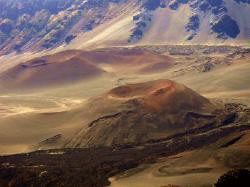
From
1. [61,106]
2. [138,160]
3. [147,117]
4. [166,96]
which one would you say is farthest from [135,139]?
[61,106]

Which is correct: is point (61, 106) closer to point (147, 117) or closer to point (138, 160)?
point (147, 117)

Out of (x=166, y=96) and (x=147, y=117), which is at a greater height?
(x=166, y=96)

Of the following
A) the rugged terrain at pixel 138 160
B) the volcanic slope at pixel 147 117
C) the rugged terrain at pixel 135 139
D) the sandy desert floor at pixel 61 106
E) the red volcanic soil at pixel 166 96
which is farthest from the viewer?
the red volcanic soil at pixel 166 96

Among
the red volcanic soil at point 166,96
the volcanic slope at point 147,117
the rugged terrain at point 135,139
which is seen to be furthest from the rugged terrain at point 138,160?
the red volcanic soil at point 166,96

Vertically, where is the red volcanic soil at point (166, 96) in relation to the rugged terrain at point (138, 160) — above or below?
above

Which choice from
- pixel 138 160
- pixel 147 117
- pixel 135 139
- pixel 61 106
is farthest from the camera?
pixel 61 106

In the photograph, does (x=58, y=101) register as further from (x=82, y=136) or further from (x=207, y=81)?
(x=82, y=136)

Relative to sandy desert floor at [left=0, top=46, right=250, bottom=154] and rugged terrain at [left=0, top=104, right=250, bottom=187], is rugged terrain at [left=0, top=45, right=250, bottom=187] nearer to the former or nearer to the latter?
rugged terrain at [left=0, top=104, right=250, bottom=187]

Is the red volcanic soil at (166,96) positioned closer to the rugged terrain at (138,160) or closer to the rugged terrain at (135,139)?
the rugged terrain at (135,139)

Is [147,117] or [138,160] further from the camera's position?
[147,117]
